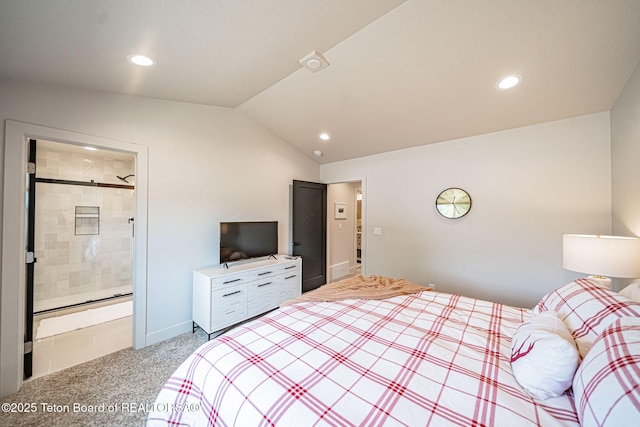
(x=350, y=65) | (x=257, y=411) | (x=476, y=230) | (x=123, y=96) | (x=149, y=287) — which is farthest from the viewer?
(x=476, y=230)

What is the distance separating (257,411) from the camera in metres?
0.87

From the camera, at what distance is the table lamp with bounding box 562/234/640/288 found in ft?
5.16

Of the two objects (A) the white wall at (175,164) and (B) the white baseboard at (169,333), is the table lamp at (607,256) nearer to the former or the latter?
(A) the white wall at (175,164)

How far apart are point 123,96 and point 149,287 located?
6.38ft

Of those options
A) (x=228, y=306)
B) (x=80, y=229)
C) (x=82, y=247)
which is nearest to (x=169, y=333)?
(x=228, y=306)

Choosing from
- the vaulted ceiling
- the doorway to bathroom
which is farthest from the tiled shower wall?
the vaulted ceiling

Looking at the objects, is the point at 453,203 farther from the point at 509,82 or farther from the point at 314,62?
the point at 314,62

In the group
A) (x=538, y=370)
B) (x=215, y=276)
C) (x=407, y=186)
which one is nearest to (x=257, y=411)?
(x=538, y=370)

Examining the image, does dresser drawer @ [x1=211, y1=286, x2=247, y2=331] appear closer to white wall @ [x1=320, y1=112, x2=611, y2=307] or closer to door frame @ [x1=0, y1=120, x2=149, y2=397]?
door frame @ [x1=0, y1=120, x2=149, y2=397]

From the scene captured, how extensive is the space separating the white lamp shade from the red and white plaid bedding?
2.13 ft

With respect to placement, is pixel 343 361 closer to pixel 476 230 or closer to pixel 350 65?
pixel 350 65

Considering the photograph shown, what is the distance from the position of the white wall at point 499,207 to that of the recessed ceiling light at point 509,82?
81cm

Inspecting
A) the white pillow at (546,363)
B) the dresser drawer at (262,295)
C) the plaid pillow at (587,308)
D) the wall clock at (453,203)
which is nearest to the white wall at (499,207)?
the wall clock at (453,203)

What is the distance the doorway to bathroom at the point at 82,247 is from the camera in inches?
111
